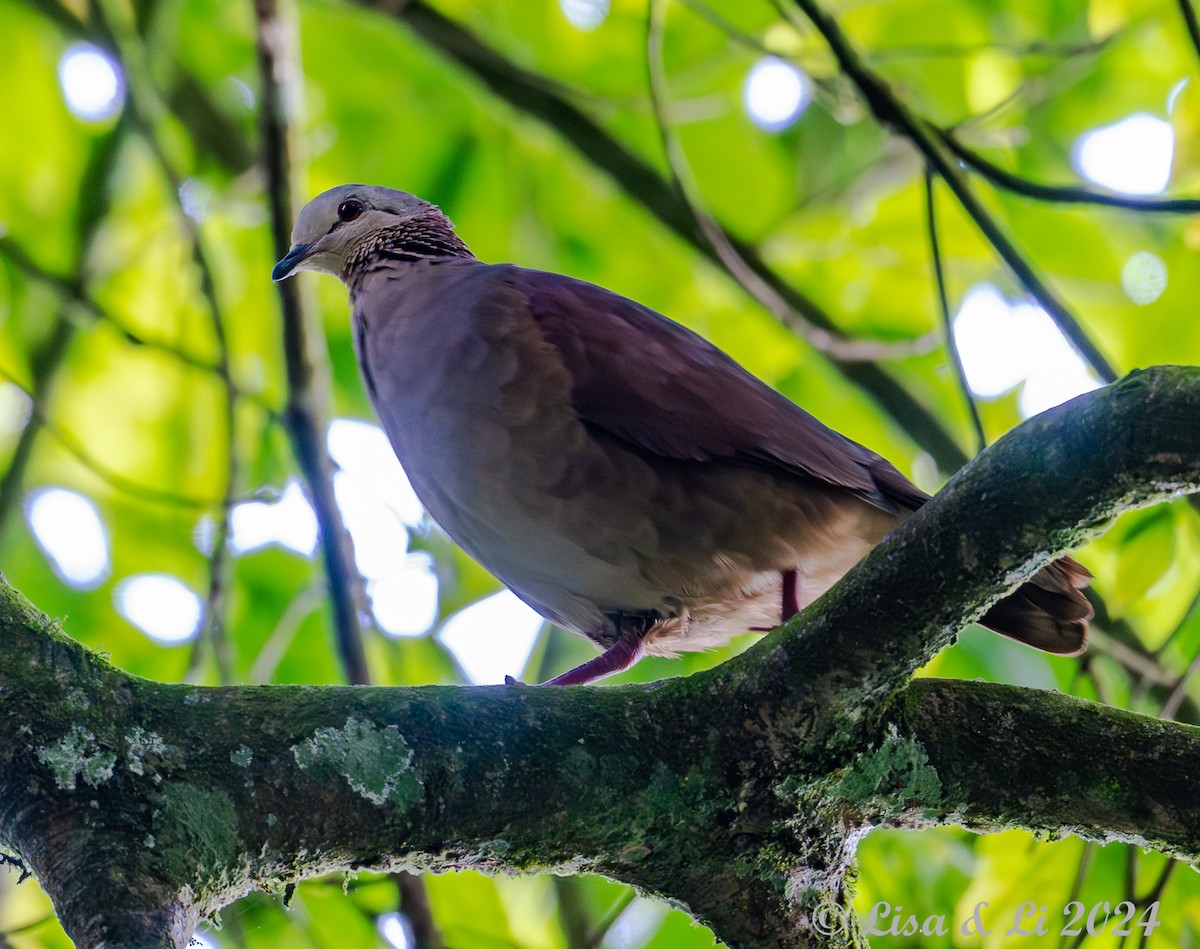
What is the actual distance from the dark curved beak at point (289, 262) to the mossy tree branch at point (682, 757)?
1993mm

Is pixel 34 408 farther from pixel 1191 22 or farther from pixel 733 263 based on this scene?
pixel 1191 22

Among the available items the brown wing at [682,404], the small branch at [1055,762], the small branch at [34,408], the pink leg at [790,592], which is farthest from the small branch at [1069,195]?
the small branch at [34,408]

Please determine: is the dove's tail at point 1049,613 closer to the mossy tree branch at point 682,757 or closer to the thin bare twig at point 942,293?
the mossy tree branch at point 682,757

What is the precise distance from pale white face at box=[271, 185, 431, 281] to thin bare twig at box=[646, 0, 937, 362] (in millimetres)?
899

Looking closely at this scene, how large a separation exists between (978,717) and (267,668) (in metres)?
2.79

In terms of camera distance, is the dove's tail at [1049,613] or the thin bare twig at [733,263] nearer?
the dove's tail at [1049,613]

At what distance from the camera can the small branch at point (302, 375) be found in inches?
148

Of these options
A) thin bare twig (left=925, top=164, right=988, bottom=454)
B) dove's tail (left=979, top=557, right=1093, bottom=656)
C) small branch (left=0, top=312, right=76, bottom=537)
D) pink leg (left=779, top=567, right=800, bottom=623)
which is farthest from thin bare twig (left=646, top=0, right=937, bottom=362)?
small branch (left=0, top=312, right=76, bottom=537)

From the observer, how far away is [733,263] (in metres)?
4.28

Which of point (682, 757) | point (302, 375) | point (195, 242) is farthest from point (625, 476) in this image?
point (195, 242)

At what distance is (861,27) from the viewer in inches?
199

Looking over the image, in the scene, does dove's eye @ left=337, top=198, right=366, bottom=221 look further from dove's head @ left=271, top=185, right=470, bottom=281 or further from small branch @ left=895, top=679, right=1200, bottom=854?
small branch @ left=895, top=679, right=1200, bottom=854

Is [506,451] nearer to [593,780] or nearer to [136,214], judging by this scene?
[593,780]

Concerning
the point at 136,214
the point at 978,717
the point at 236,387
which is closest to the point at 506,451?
the point at 978,717
